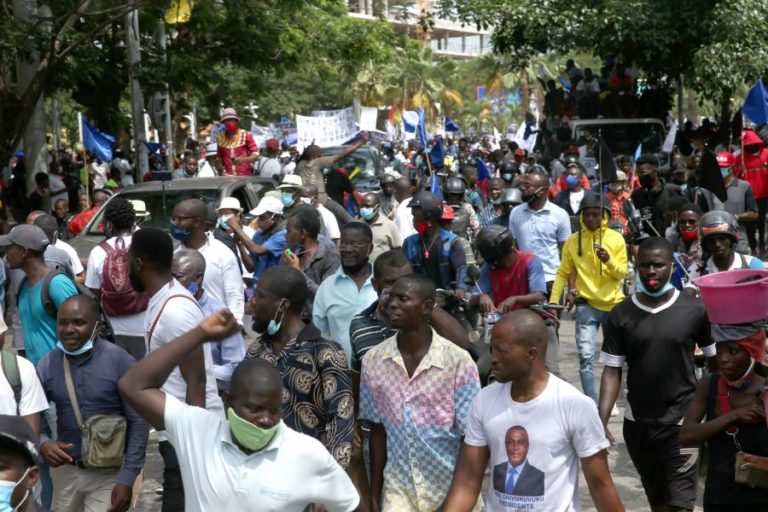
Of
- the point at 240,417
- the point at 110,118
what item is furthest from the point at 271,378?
the point at 110,118

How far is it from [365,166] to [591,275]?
1333cm

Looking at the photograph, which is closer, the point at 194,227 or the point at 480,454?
the point at 480,454

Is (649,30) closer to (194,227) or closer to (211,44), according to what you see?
(211,44)

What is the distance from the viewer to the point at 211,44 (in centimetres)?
2581

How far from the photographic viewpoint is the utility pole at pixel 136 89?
22859 millimetres

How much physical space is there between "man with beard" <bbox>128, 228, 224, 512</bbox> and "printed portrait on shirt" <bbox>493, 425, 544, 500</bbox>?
1.40 meters

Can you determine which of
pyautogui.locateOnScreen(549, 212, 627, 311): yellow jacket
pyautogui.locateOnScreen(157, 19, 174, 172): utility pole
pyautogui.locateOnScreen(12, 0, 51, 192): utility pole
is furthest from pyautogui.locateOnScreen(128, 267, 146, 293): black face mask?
pyautogui.locateOnScreen(157, 19, 174, 172): utility pole

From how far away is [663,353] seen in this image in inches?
247

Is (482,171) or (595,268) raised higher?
(595,268)

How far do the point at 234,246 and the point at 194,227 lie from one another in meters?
2.31

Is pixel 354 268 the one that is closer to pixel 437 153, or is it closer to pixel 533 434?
pixel 533 434

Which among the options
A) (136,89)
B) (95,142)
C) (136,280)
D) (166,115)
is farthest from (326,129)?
(136,280)

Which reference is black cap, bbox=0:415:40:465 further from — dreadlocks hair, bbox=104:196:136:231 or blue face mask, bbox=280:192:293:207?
blue face mask, bbox=280:192:293:207

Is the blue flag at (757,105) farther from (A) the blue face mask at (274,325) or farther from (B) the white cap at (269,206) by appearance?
(A) the blue face mask at (274,325)
